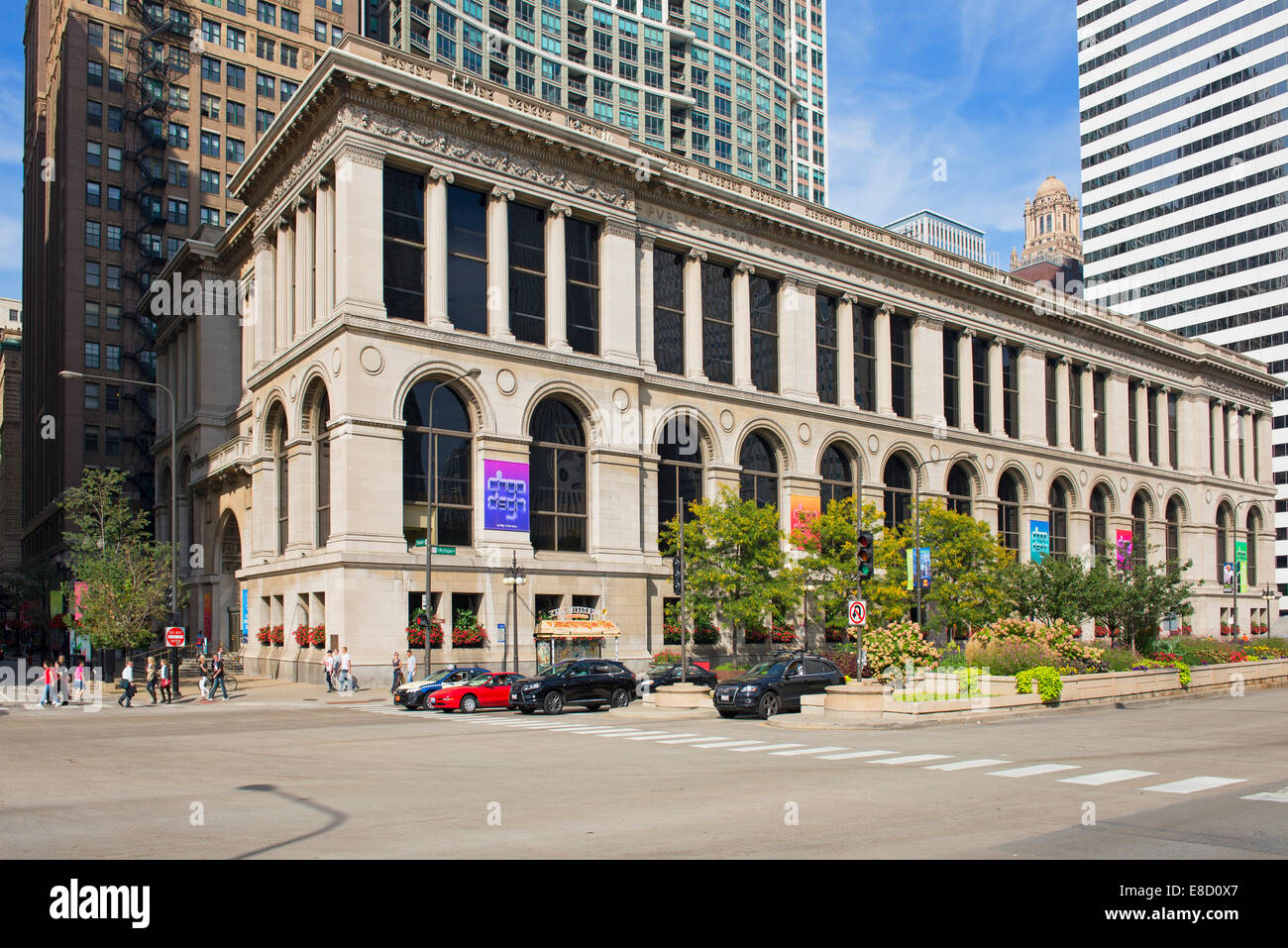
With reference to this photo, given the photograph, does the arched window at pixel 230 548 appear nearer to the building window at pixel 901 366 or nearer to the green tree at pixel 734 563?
the green tree at pixel 734 563

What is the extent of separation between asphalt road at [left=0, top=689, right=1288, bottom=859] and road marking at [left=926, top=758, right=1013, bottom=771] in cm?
7

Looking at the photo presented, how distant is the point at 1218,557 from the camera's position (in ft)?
315

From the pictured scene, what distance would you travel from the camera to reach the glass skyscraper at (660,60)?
347 feet

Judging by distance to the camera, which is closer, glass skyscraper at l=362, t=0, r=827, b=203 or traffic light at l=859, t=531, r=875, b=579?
traffic light at l=859, t=531, r=875, b=579

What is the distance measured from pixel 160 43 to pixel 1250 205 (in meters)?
113

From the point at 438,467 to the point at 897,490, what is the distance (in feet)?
107

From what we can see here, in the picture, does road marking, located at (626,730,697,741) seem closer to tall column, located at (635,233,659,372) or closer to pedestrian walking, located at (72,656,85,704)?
pedestrian walking, located at (72,656,85,704)

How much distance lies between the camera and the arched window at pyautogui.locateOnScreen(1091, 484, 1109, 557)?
268 feet

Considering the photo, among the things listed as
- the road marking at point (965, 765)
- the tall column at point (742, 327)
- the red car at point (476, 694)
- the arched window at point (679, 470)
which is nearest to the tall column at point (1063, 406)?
the tall column at point (742, 327)

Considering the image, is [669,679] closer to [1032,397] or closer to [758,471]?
[758,471]

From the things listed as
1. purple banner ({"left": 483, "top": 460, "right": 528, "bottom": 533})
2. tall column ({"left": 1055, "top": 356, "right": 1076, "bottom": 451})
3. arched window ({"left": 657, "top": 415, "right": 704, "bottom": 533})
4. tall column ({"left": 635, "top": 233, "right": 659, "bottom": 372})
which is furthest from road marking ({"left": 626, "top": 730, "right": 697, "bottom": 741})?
tall column ({"left": 1055, "top": 356, "right": 1076, "bottom": 451})

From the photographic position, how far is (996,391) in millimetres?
75250

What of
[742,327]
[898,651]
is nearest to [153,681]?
[898,651]
